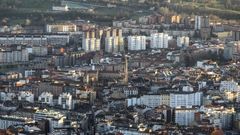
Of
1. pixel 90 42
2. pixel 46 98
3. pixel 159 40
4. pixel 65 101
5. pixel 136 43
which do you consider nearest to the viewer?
pixel 65 101

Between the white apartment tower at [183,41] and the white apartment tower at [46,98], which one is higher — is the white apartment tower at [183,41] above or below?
below

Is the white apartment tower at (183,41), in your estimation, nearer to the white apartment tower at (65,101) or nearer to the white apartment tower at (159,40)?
the white apartment tower at (159,40)

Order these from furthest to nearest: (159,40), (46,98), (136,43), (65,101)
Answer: (159,40)
(136,43)
(46,98)
(65,101)

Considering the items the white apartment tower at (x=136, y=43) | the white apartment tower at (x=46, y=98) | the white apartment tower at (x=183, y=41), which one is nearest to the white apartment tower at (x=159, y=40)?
the white apartment tower at (x=183, y=41)

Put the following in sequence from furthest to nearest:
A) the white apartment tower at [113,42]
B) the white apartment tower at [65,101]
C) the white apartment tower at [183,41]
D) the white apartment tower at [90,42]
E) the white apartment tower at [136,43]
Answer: the white apartment tower at [183,41]
the white apartment tower at [136,43]
the white apartment tower at [113,42]
the white apartment tower at [90,42]
the white apartment tower at [65,101]

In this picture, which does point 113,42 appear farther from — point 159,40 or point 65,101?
point 65,101

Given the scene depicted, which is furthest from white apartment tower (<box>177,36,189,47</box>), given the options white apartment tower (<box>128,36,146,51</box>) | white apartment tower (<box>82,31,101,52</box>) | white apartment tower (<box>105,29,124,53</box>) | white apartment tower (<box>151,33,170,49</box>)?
white apartment tower (<box>82,31,101,52</box>)

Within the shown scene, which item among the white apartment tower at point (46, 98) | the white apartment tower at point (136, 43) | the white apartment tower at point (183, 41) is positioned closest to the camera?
the white apartment tower at point (46, 98)

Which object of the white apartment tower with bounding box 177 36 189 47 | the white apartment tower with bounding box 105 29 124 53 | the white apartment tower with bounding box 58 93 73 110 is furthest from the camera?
the white apartment tower with bounding box 177 36 189 47

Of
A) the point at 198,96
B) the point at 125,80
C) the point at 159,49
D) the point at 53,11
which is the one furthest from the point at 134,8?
the point at 198,96

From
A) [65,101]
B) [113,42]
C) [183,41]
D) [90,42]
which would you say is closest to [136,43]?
[113,42]

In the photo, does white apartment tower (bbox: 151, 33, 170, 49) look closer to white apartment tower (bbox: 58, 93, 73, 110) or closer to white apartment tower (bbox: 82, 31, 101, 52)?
white apartment tower (bbox: 82, 31, 101, 52)

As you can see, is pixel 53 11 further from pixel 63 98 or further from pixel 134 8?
pixel 63 98
